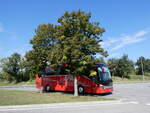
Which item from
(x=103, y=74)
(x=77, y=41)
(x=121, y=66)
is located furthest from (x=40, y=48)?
(x=121, y=66)

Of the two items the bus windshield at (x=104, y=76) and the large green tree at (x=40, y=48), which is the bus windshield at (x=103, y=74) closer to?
the bus windshield at (x=104, y=76)

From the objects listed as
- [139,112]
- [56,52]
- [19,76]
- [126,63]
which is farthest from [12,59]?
[139,112]

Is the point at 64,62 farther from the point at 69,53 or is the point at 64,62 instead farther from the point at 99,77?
the point at 99,77

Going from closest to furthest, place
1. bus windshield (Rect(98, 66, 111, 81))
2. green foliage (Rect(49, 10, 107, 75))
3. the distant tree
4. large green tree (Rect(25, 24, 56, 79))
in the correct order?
green foliage (Rect(49, 10, 107, 75)), bus windshield (Rect(98, 66, 111, 81)), large green tree (Rect(25, 24, 56, 79)), the distant tree

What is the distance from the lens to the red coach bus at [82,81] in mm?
16891

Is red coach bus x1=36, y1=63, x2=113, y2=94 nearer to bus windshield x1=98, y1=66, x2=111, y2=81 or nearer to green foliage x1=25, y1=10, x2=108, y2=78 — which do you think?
bus windshield x1=98, y1=66, x2=111, y2=81

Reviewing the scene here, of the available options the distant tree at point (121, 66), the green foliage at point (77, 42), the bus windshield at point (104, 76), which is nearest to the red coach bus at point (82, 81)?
the bus windshield at point (104, 76)

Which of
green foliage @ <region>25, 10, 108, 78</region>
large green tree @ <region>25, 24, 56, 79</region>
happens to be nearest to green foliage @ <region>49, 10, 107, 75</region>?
green foliage @ <region>25, 10, 108, 78</region>

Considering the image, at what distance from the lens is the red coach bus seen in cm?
1689

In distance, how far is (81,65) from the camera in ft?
49.7

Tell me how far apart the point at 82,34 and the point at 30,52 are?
6296 millimetres

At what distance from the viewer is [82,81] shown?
1820 cm

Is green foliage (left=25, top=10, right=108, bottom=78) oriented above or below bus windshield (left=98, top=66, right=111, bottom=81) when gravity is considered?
above

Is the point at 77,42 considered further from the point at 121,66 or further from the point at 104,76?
the point at 121,66
